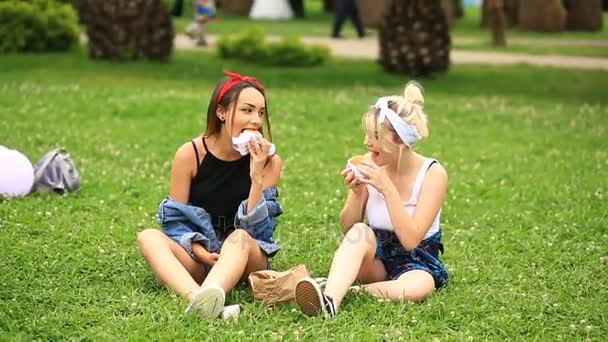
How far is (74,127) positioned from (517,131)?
5.10m

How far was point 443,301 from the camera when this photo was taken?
18.6 feet

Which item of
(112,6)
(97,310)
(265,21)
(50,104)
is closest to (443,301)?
(97,310)

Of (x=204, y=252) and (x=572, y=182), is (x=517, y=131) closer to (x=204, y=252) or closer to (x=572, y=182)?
(x=572, y=182)

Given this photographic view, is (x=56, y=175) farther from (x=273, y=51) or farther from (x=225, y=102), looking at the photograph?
(x=273, y=51)

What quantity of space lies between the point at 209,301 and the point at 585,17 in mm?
25441

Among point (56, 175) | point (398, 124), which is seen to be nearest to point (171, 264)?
point (398, 124)

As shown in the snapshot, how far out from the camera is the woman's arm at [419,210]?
5527 mm

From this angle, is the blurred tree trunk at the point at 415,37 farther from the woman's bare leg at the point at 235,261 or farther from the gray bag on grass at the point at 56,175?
the woman's bare leg at the point at 235,261

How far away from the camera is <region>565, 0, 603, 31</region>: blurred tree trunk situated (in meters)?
28.6

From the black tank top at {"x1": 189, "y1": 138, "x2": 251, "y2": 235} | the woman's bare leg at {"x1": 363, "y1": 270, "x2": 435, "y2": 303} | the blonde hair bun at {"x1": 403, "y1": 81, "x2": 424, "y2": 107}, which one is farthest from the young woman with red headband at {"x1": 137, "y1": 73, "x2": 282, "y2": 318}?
the blonde hair bun at {"x1": 403, "y1": 81, "x2": 424, "y2": 107}

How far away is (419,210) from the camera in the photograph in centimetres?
565

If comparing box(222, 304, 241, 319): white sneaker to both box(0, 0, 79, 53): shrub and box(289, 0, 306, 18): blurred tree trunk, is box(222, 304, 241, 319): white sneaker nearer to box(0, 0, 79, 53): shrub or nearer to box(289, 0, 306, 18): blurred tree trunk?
box(0, 0, 79, 53): shrub

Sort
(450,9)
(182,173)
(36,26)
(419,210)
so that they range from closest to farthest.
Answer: (419,210)
(182,173)
(36,26)
(450,9)

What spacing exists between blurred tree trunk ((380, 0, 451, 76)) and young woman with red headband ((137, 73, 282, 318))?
10653mm
